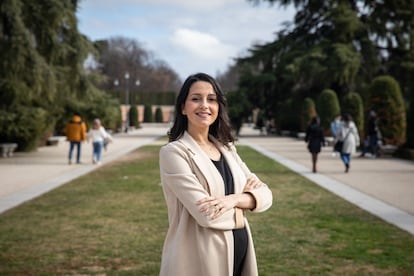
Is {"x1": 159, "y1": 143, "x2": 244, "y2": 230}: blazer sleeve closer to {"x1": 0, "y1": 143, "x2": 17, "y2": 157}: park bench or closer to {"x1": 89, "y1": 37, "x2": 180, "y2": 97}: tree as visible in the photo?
{"x1": 0, "y1": 143, "x2": 17, "y2": 157}: park bench

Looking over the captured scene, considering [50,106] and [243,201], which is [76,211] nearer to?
[243,201]

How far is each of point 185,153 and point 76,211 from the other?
6.45m

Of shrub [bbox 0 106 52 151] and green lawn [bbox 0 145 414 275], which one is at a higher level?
shrub [bbox 0 106 52 151]

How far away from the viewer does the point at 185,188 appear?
7.39 ft

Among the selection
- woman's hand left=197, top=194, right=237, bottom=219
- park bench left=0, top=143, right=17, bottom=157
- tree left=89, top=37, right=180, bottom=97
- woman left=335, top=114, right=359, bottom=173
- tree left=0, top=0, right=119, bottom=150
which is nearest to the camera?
woman's hand left=197, top=194, right=237, bottom=219

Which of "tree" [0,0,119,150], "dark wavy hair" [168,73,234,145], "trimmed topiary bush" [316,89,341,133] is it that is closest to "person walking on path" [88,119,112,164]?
"tree" [0,0,119,150]

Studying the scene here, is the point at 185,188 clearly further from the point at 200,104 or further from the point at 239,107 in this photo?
the point at 239,107

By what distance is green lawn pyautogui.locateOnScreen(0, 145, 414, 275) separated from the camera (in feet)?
17.1

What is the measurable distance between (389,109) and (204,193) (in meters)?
21.2

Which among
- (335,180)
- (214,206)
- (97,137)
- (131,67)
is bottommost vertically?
(335,180)

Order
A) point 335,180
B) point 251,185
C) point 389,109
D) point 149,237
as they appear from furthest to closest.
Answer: point 389,109 → point 335,180 → point 149,237 → point 251,185

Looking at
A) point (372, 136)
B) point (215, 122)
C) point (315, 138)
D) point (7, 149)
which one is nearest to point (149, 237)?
point (215, 122)

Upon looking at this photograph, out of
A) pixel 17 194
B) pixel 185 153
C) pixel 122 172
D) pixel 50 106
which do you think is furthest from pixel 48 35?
pixel 185 153

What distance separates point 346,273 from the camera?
4.99 meters
